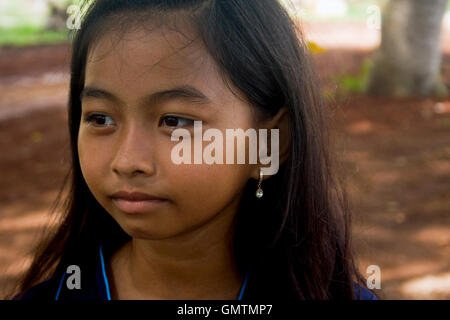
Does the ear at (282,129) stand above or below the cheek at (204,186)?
above

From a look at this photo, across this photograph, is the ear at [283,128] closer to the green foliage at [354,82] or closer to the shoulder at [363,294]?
the shoulder at [363,294]

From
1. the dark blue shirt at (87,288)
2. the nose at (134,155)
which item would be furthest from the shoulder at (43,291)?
the nose at (134,155)

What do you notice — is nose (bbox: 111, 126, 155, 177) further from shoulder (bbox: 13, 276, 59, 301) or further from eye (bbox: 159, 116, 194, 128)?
shoulder (bbox: 13, 276, 59, 301)

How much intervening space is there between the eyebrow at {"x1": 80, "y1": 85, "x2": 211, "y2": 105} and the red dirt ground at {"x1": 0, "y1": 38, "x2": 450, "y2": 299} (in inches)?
21.5

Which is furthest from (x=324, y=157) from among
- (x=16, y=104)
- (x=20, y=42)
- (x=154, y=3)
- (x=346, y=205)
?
(x=20, y=42)

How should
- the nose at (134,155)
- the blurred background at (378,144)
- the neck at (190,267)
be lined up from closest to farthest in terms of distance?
the nose at (134,155) < the neck at (190,267) < the blurred background at (378,144)

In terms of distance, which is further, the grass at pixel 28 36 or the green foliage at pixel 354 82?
the grass at pixel 28 36

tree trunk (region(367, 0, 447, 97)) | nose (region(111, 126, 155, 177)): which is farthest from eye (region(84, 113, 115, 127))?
tree trunk (region(367, 0, 447, 97))

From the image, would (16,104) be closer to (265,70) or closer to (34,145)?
(34,145)

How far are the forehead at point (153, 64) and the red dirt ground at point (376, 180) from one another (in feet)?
1.73

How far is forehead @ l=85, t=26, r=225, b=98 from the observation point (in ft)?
5.03

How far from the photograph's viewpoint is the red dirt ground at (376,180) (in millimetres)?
3918

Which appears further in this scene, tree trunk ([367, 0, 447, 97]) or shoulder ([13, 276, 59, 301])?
tree trunk ([367, 0, 447, 97])

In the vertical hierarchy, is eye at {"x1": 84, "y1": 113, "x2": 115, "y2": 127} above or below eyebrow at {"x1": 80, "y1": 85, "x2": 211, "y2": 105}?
below
